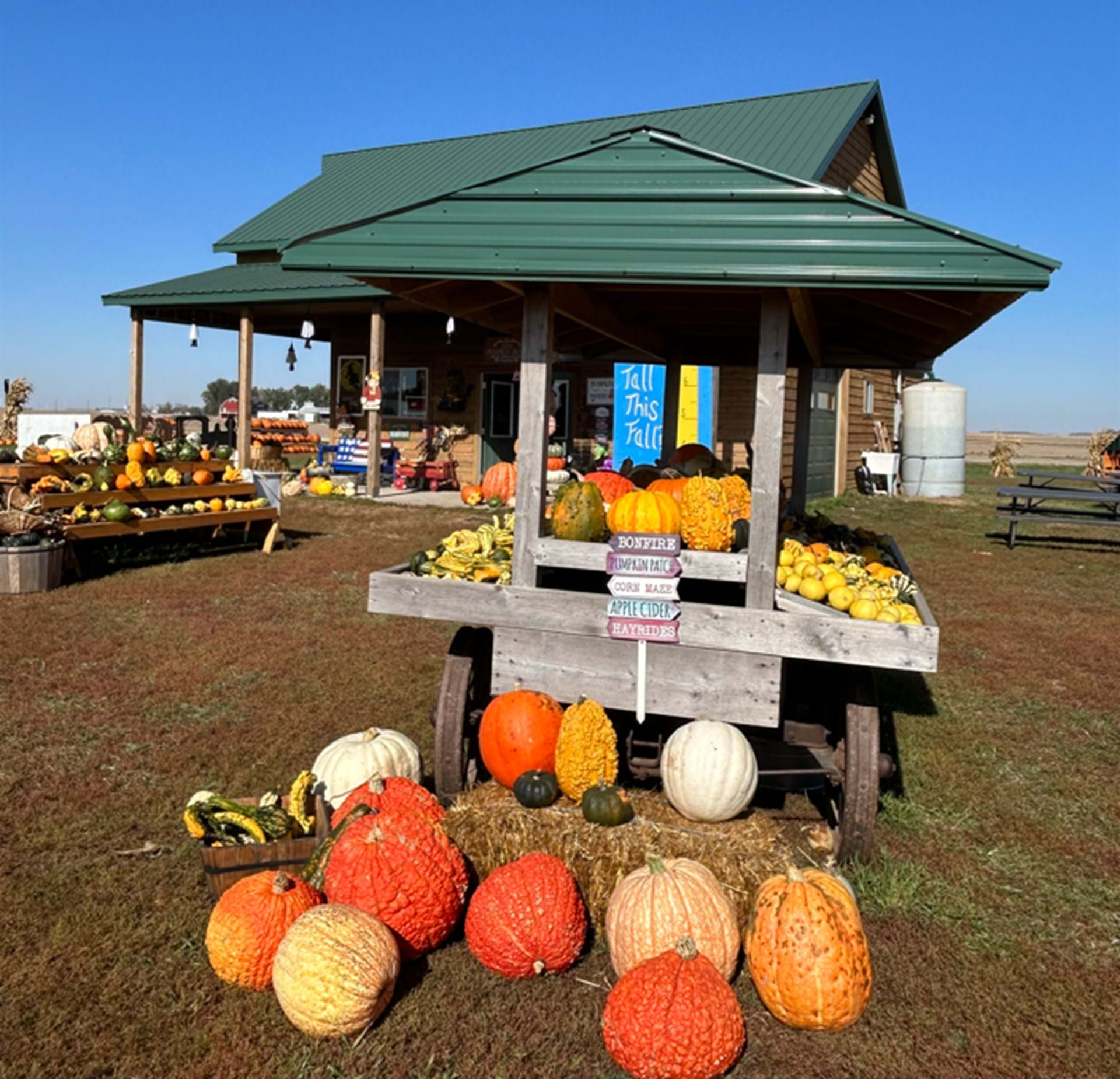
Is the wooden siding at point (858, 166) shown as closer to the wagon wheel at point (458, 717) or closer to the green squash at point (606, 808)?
the wagon wheel at point (458, 717)

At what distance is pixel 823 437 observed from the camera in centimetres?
2200

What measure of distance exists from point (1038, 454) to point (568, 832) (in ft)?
201

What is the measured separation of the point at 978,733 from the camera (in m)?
6.44

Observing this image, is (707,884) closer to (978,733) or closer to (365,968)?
(365,968)

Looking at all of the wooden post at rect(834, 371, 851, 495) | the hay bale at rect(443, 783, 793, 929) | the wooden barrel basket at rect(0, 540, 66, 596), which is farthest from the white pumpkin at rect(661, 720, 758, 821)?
the wooden post at rect(834, 371, 851, 495)

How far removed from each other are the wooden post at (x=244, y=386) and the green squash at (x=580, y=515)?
15.5 m

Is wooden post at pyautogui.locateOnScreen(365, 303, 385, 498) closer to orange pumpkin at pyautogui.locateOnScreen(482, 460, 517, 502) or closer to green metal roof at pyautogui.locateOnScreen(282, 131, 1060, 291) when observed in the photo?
orange pumpkin at pyautogui.locateOnScreen(482, 460, 517, 502)

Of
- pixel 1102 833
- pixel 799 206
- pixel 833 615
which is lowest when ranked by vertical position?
pixel 1102 833

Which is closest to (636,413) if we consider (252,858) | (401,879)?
(252,858)

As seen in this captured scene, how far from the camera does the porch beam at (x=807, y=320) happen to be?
448 centimetres

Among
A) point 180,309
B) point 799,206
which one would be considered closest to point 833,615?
point 799,206

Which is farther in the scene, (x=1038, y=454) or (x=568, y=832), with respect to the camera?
(x=1038, y=454)

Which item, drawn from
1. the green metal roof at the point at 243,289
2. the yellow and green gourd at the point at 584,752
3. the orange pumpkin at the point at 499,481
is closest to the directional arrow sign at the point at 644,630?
the yellow and green gourd at the point at 584,752

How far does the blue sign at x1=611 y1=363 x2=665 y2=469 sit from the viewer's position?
18.6 meters
